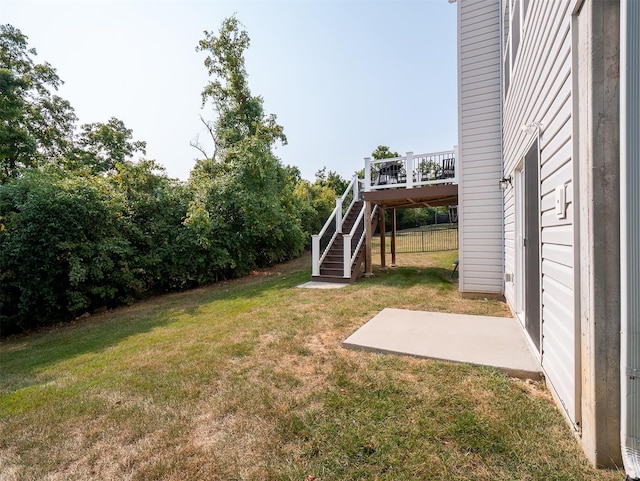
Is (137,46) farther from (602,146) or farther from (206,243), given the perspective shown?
(602,146)

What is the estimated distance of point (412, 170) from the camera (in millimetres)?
8023

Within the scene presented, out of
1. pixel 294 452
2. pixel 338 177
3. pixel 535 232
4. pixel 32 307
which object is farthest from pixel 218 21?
pixel 338 177

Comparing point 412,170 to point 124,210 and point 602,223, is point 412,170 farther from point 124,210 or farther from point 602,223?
point 124,210

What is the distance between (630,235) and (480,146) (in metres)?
4.99

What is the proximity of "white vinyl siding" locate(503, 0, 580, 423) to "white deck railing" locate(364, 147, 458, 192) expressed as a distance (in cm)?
483

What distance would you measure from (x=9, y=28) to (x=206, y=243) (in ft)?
49.0

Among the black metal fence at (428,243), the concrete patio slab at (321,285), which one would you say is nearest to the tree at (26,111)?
the concrete patio slab at (321,285)

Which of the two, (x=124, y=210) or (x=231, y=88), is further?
(x=231, y=88)

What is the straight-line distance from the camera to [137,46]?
23.8 ft

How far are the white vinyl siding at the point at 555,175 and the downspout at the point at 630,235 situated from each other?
0.35m

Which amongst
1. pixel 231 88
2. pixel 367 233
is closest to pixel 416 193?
pixel 367 233

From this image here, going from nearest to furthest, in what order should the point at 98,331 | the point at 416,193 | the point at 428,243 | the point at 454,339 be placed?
the point at 454,339
the point at 98,331
the point at 416,193
the point at 428,243

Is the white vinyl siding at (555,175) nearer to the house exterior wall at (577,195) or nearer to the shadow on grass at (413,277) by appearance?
the house exterior wall at (577,195)

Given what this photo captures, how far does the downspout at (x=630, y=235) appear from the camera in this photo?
132cm
